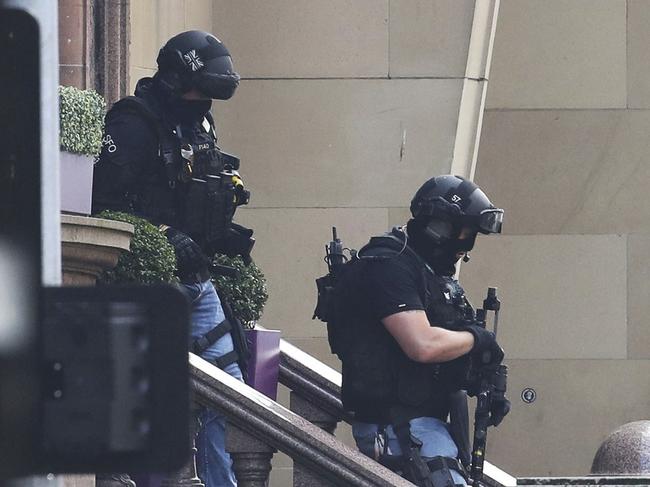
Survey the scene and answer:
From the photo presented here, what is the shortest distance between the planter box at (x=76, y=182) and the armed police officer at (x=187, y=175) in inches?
21.1

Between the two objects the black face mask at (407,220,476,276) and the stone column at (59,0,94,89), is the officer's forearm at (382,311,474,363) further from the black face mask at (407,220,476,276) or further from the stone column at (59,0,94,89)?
the stone column at (59,0,94,89)

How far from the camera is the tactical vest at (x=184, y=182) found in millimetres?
6965

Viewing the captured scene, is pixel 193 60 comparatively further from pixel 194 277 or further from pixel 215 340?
pixel 215 340

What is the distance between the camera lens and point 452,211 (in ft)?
23.5

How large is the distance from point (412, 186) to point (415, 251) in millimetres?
3338

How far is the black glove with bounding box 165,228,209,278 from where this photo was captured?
272 inches

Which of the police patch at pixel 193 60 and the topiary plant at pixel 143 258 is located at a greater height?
the police patch at pixel 193 60

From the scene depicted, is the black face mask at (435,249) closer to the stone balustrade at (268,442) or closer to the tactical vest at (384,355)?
the tactical vest at (384,355)

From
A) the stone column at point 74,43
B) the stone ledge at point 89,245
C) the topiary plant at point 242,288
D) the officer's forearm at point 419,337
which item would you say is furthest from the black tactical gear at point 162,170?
the stone column at point 74,43

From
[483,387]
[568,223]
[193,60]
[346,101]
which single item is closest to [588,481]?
[483,387]

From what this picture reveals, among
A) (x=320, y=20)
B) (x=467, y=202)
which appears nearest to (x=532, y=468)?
(x=320, y=20)

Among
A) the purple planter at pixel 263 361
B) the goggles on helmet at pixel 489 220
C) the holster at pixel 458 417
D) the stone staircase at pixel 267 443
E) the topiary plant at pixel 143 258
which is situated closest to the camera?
the stone staircase at pixel 267 443

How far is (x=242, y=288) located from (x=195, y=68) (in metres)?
1.05

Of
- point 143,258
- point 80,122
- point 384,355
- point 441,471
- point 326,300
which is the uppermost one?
point 80,122
